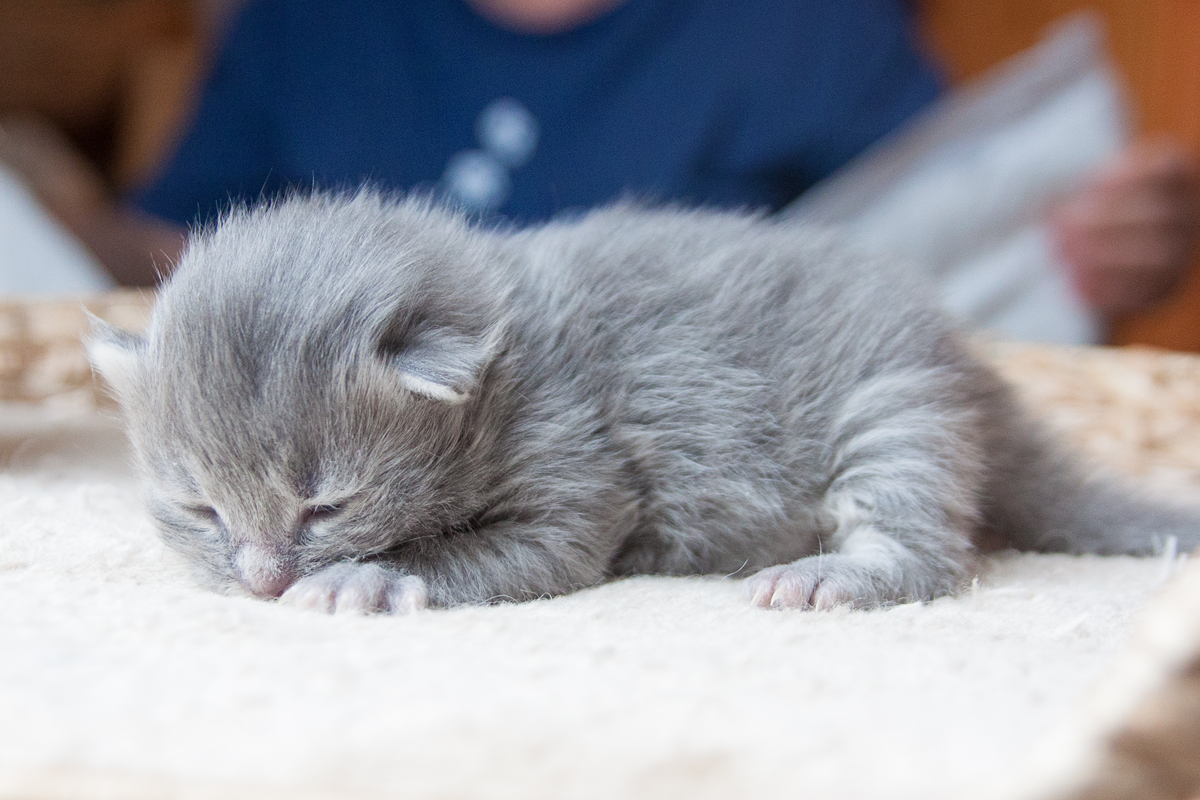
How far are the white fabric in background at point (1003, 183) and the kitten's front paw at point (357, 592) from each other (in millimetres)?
2486

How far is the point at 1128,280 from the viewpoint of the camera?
3.45m

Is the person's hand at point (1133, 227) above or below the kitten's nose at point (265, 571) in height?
above

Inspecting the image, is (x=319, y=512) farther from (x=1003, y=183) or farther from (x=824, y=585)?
(x=1003, y=183)

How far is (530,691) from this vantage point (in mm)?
1007

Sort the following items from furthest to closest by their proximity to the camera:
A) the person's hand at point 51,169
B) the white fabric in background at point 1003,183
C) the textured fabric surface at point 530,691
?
the person's hand at point 51,169
the white fabric in background at point 1003,183
the textured fabric surface at point 530,691

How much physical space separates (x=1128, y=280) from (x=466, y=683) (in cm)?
322

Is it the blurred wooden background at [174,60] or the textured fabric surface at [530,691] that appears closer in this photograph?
the textured fabric surface at [530,691]

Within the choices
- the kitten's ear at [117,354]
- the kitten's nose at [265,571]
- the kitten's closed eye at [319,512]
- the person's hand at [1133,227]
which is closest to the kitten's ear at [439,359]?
the kitten's closed eye at [319,512]

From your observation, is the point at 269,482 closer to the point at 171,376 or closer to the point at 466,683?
the point at 171,376

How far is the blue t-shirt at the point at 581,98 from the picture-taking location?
3766 mm

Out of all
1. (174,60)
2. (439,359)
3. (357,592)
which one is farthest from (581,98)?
(174,60)

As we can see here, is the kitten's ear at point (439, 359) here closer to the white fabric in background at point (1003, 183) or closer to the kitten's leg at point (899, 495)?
the kitten's leg at point (899, 495)

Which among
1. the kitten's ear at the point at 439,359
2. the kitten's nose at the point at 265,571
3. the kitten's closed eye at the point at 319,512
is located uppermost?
the kitten's ear at the point at 439,359

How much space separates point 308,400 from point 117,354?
0.47m
